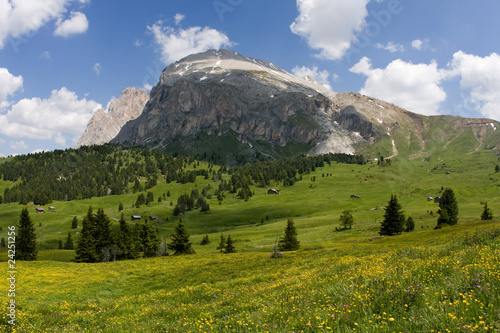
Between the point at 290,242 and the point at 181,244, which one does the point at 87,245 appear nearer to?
the point at 181,244

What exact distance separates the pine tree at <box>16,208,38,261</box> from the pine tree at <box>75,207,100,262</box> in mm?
13609

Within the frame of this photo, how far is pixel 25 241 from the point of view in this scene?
78.1 m

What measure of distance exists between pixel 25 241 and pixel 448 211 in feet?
431

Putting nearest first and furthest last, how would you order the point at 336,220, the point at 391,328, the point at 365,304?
the point at 391,328
the point at 365,304
the point at 336,220

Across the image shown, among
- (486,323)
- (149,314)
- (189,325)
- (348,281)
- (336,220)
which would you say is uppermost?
(486,323)

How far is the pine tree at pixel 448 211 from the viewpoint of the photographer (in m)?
90.9

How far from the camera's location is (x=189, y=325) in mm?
11039

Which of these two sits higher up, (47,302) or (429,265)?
(429,265)

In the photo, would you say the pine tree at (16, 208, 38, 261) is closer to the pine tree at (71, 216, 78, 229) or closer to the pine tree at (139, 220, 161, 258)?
the pine tree at (139, 220, 161, 258)

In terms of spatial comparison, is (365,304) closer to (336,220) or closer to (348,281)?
(348,281)

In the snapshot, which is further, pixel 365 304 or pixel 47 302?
pixel 47 302

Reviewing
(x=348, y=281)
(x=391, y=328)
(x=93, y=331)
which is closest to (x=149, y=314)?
(x=93, y=331)

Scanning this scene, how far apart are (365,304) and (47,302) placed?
91.8 ft

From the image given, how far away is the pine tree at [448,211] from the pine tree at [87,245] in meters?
103
